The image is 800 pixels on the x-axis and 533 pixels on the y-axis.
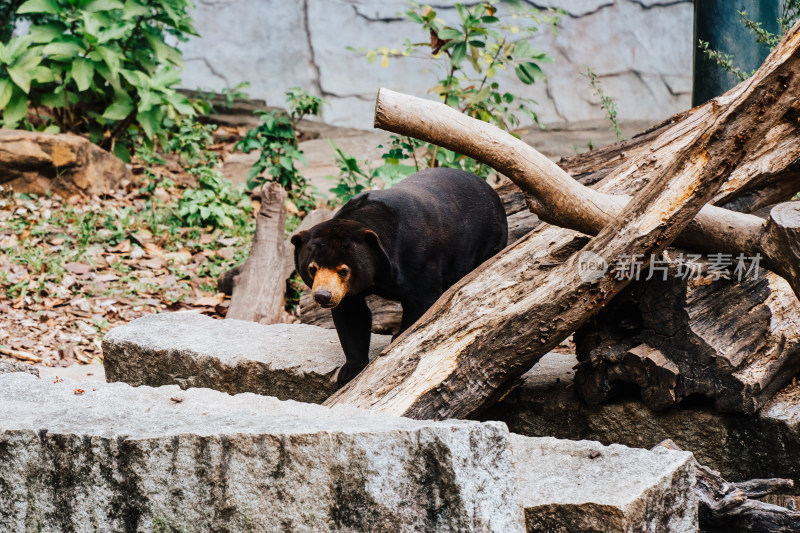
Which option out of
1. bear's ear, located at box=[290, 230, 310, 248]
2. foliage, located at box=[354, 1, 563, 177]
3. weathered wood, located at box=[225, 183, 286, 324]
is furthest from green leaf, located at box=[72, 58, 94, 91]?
bear's ear, located at box=[290, 230, 310, 248]

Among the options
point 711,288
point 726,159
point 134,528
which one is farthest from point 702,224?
point 134,528

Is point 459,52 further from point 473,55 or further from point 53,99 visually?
point 53,99

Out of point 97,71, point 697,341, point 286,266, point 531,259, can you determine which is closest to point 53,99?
point 97,71

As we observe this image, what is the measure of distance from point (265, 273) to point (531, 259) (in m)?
2.47

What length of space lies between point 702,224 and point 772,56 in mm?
733

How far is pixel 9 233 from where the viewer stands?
6098 mm

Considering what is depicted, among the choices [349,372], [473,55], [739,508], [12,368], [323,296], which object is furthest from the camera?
[473,55]

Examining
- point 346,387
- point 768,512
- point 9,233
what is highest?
point 768,512

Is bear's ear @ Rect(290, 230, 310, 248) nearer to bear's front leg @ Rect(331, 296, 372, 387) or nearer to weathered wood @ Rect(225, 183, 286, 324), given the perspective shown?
bear's front leg @ Rect(331, 296, 372, 387)

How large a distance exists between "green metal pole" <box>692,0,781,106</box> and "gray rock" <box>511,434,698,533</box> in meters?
3.35

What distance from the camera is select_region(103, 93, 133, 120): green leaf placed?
23.5ft

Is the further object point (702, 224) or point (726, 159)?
point (702, 224)

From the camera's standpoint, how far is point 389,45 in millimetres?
11195

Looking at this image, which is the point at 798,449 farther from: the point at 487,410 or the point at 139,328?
the point at 139,328
